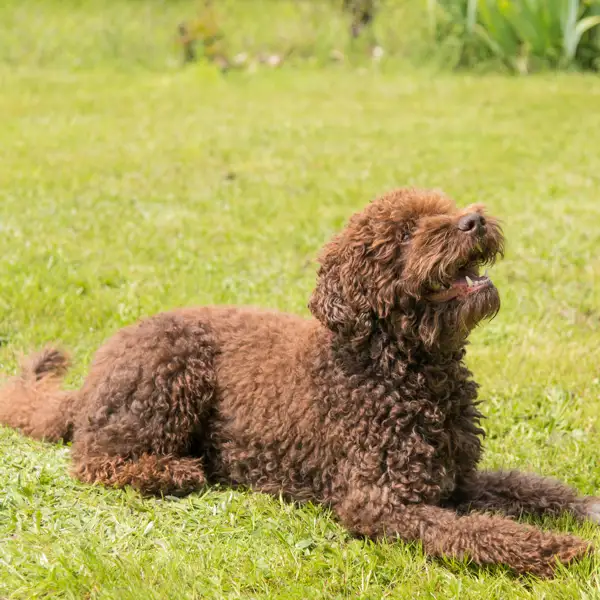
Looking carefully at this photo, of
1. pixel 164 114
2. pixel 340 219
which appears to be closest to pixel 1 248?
pixel 340 219

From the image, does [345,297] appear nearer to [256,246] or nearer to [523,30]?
[256,246]

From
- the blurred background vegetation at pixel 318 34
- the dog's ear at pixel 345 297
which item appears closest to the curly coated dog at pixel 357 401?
the dog's ear at pixel 345 297

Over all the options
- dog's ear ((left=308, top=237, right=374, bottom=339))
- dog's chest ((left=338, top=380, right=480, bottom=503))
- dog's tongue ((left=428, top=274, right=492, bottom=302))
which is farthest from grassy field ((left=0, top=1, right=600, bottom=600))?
dog's tongue ((left=428, top=274, right=492, bottom=302))

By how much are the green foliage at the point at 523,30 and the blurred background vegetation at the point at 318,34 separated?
0.05 ft

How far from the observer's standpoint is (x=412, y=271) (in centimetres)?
379

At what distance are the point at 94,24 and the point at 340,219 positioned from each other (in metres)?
9.77

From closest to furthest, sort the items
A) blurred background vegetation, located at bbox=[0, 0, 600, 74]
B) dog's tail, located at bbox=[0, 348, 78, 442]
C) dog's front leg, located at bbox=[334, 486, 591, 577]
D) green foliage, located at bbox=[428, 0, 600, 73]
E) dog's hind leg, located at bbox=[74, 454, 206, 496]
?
dog's front leg, located at bbox=[334, 486, 591, 577] < dog's hind leg, located at bbox=[74, 454, 206, 496] < dog's tail, located at bbox=[0, 348, 78, 442] < green foliage, located at bbox=[428, 0, 600, 73] < blurred background vegetation, located at bbox=[0, 0, 600, 74]

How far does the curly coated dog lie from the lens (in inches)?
149

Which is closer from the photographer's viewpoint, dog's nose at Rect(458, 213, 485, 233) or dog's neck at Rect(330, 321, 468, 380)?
dog's nose at Rect(458, 213, 485, 233)

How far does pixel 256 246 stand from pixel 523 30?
810 centimetres

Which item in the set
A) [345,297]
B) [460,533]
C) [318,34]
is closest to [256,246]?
[345,297]

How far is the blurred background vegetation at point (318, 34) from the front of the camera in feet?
46.2

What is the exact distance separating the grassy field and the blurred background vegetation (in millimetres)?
460

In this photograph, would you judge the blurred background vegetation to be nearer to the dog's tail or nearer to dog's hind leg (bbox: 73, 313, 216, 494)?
the dog's tail
